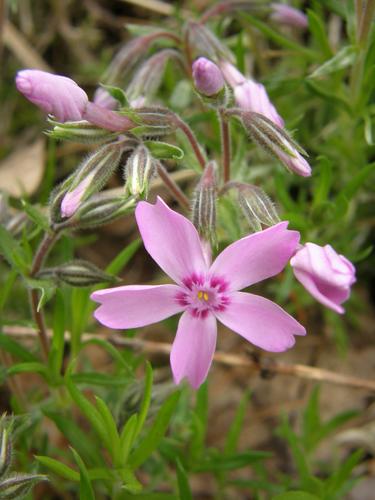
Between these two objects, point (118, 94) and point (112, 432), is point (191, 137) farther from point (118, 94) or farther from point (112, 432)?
point (112, 432)

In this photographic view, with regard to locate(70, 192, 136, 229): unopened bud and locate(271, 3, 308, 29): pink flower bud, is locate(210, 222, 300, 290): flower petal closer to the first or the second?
locate(70, 192, 136, 229): unopened bud

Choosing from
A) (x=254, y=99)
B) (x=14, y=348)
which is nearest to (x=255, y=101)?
(x=254, y=99)

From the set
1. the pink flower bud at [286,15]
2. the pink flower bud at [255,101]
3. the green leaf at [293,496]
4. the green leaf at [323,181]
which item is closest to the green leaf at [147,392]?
the green leaf at [293,496]

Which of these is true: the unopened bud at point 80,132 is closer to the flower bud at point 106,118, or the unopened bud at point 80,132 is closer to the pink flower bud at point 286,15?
the flower bud at point 106,118

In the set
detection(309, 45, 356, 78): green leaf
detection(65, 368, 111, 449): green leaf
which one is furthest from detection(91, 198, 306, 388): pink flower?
detection(309, 45, 356, 78): green leaf

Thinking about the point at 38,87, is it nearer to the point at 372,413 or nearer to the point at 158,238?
the point at 158,238

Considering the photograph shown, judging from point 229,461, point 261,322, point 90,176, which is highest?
point 90,176
